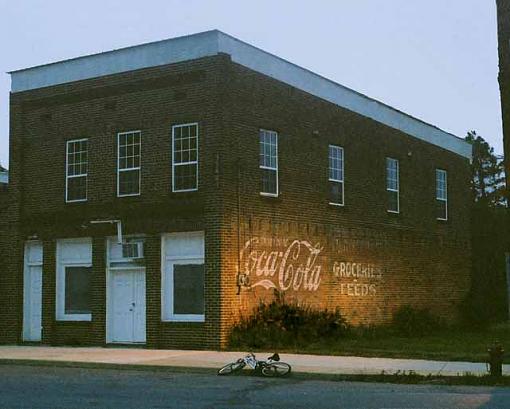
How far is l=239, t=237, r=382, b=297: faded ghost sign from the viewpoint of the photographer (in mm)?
25469

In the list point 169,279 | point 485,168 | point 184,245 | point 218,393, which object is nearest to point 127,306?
point 169,279

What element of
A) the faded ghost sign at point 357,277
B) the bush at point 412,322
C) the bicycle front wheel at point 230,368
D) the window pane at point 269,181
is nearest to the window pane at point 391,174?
the faded ghost sign at point 357,277

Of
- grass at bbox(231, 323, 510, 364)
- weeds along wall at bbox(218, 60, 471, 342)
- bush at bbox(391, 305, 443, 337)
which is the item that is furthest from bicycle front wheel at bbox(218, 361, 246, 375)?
bush at bbox(391, 305, 443, 337)

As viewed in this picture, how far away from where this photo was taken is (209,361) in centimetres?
2045

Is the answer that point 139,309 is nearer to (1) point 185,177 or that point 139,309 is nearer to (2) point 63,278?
(2) point 63,278

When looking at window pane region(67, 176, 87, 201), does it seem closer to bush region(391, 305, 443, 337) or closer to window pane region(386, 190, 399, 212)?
window pane region(386, 190, 399, 212)

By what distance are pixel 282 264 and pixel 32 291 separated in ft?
26.7

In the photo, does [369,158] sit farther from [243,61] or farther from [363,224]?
[243,61]

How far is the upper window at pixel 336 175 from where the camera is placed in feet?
97.6

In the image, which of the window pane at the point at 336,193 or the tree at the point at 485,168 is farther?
the tree at the point at 485,168

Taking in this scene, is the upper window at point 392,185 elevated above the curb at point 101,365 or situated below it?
above

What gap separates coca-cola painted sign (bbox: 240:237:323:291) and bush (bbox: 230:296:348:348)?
0.65m

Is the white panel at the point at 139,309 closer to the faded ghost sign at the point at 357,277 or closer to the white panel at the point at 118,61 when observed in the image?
the white panel at the point at 118,61

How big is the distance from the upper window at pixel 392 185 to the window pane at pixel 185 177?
34.3 ft
